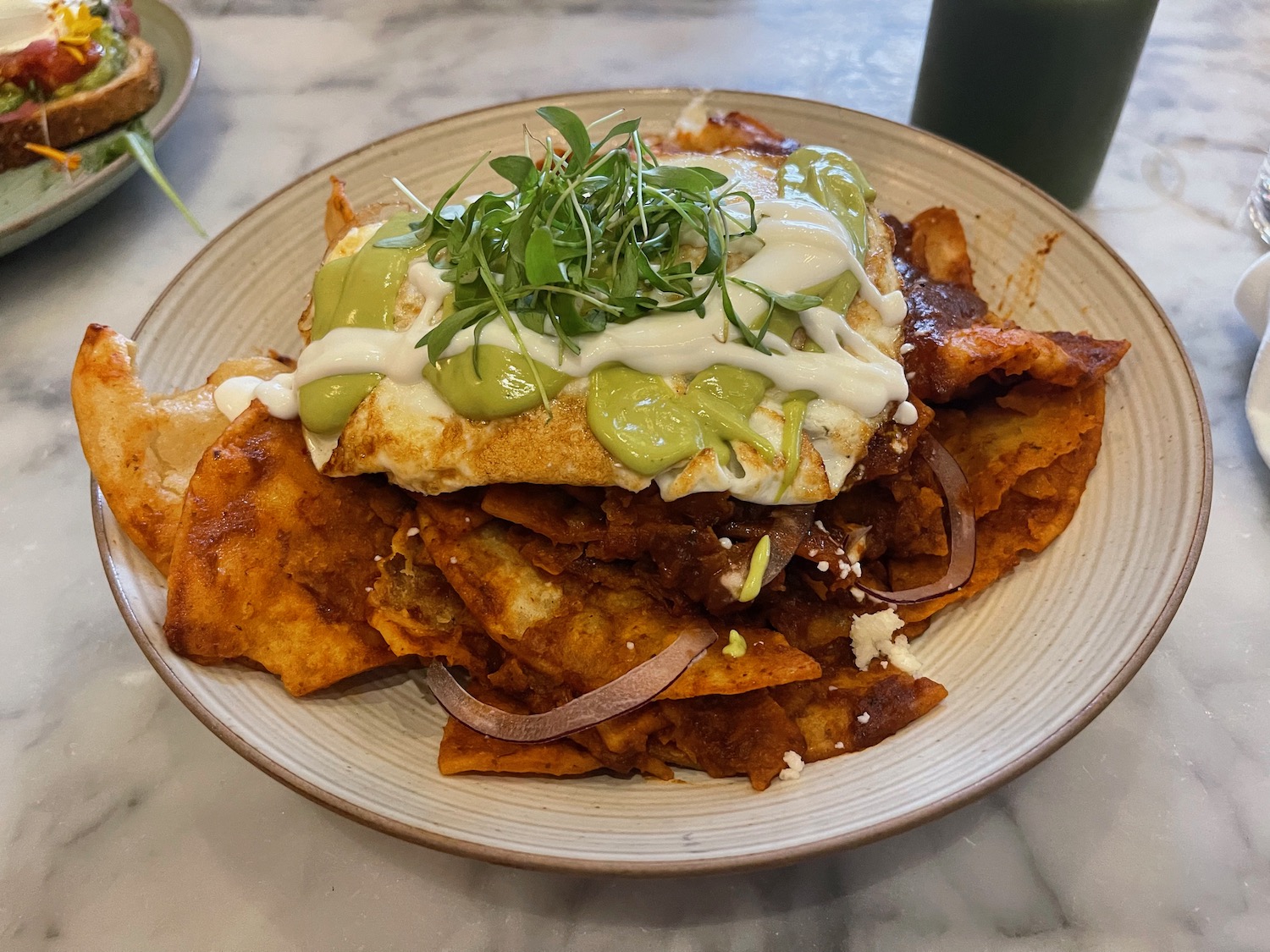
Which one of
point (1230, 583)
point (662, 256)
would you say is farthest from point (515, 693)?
point (1230, 583)

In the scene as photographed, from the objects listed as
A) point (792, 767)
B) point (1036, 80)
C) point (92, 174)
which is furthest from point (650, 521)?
point (92, 174)

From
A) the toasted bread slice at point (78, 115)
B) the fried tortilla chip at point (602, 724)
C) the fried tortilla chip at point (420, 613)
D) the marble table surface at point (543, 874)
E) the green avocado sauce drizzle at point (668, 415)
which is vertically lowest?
the marble table surface at point (543, 874)

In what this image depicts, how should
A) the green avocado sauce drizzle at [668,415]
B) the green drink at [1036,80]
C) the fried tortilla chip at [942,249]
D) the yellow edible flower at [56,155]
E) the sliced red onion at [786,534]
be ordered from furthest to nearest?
the yellow edible flower at [56,155]
the green drink at [1036,80]
the fried tortilla chip at [942,249]
the sliced red onion at [786,534]
the green avocado sauce drizzle at [668,415]

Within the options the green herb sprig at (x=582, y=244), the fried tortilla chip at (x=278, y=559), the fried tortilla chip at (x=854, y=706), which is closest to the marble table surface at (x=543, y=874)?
the fried tortilla chip at (x=854, y=706)

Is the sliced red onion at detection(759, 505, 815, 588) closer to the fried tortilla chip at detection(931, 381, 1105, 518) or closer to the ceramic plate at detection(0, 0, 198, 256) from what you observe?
→ the fried tortilla chip at detection(931, 381, 1105, 518)

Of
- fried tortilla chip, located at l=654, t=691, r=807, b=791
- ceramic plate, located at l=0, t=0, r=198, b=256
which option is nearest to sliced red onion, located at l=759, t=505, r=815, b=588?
fried tortilla chip, located at l=654, t=691, r=807, b=791

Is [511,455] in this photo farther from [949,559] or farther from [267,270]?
[267,270]

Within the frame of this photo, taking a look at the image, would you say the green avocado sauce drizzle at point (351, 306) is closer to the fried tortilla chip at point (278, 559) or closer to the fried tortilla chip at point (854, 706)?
the fried tortilla chip at point (278, 559)

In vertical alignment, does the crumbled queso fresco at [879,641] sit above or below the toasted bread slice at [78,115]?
below
